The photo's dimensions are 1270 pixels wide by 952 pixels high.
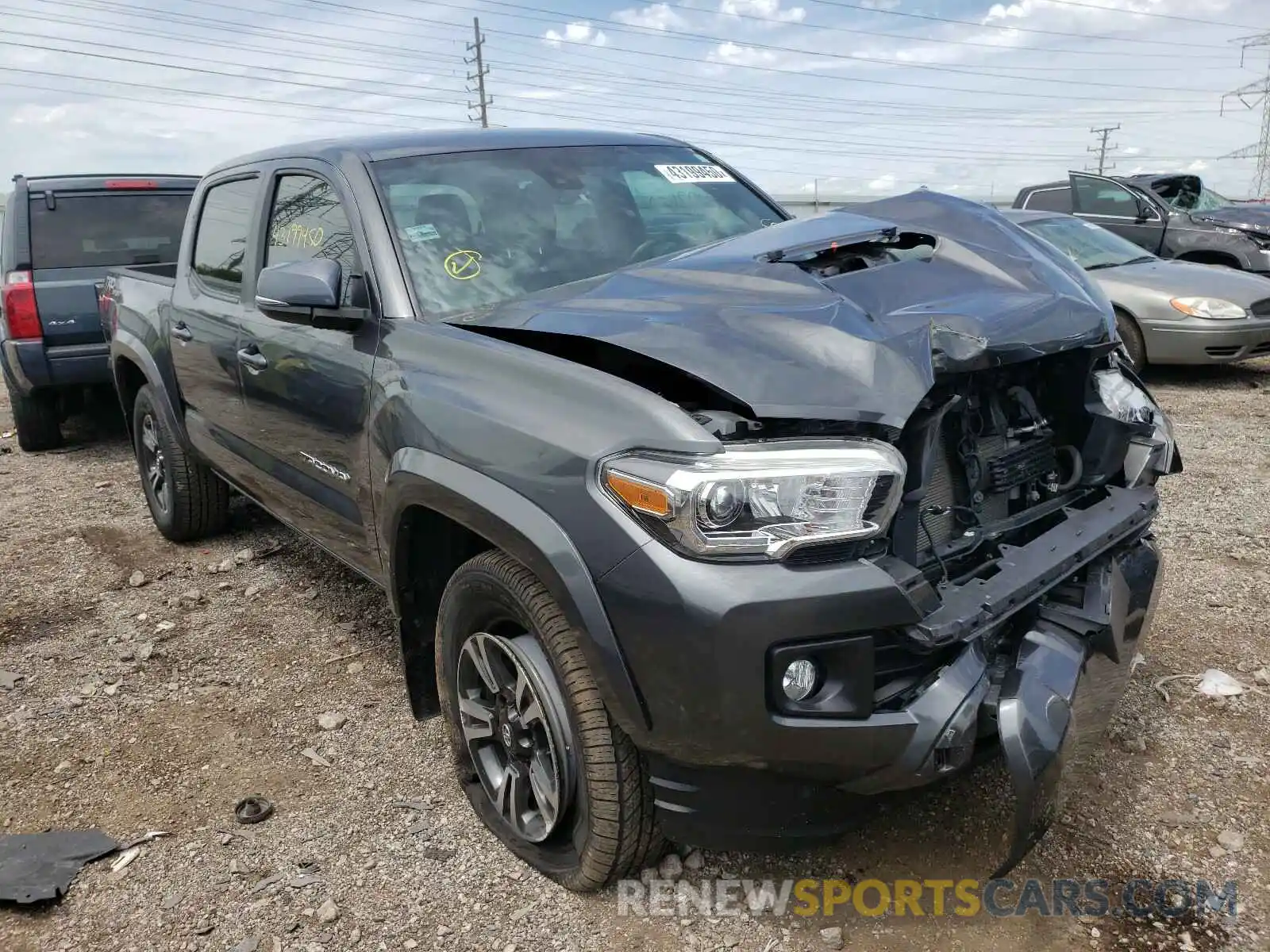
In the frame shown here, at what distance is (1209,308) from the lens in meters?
7.90

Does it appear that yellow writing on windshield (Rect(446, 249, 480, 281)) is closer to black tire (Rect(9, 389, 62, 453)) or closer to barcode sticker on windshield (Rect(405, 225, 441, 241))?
barcode sticker on windshield (Rect(405, 225, 441, 241))

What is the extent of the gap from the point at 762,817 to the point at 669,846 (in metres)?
0.48

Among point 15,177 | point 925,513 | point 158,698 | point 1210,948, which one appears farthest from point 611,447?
point 15,177

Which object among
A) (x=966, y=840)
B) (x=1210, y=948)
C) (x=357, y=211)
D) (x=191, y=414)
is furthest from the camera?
(x=191, y=414)

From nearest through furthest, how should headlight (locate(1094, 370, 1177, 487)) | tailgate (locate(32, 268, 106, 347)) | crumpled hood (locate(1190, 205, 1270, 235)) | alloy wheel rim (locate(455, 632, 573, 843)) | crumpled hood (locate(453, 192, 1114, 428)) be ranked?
crumpled hood (locate(453, 192, 1114, 428))
alloy wheel rim (locate(455, 632, 573, 843))
headlight (locate(1094, 370, 1177, 487))
tailgate (locate(32, 268, 106, 347))
crumpled hood (locate(1190, 205, 1270, 235))

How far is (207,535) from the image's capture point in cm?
536

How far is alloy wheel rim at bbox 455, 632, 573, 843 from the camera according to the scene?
2305mm

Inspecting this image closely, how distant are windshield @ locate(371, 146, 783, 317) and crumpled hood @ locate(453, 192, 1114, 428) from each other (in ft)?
0.77

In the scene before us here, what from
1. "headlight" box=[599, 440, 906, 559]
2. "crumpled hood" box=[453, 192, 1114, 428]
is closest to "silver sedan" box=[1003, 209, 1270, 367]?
"crumpled hood" box=[453, 192, 1114, 428]

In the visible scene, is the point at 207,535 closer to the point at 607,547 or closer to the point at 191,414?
the point at 191,414

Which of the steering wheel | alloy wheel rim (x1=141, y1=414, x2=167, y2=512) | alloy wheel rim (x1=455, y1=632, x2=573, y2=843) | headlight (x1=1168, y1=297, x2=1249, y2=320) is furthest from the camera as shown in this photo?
headlight (x1=1168, y1=297, x2=1249, y2=320)

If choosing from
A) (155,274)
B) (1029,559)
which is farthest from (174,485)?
(1029,559)

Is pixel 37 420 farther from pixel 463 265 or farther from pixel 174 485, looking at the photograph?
pixel 463 265

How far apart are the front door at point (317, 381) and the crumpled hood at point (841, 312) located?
43 cm
